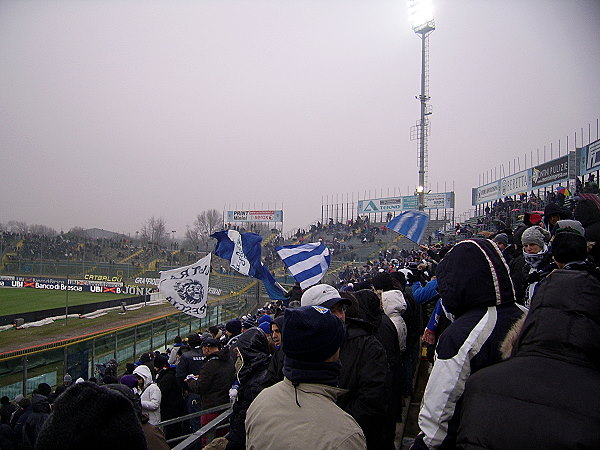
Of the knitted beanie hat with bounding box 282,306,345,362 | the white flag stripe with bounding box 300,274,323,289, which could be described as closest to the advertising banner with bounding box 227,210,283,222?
the white flag stripe with bounding box 300,274,323,289

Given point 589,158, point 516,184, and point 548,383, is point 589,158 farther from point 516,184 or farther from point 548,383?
point 548,383

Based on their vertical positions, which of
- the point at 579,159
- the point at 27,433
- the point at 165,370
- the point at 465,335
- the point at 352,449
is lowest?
the point at 27,433

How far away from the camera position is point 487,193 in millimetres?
39031

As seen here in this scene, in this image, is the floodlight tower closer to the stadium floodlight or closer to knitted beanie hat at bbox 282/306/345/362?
the stadium floodlight

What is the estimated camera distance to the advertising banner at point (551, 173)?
25297 mm

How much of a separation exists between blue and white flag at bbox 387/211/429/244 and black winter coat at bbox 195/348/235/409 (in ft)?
18.3

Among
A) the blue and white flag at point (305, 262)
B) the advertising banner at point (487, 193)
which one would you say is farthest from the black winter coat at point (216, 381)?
the advertising banner at point (487, 193)

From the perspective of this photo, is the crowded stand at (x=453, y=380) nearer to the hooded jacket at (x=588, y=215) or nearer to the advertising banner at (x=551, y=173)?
the hooded jacket at (x=588, y=215)

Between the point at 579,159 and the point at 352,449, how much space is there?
26.6 m

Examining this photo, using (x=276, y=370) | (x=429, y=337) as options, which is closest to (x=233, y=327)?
(x=276, y=370)

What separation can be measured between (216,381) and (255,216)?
2484 inches

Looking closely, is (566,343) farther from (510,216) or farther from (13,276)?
(13,276)

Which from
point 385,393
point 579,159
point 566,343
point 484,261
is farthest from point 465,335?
point 579,159

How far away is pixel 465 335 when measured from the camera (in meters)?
2.05
